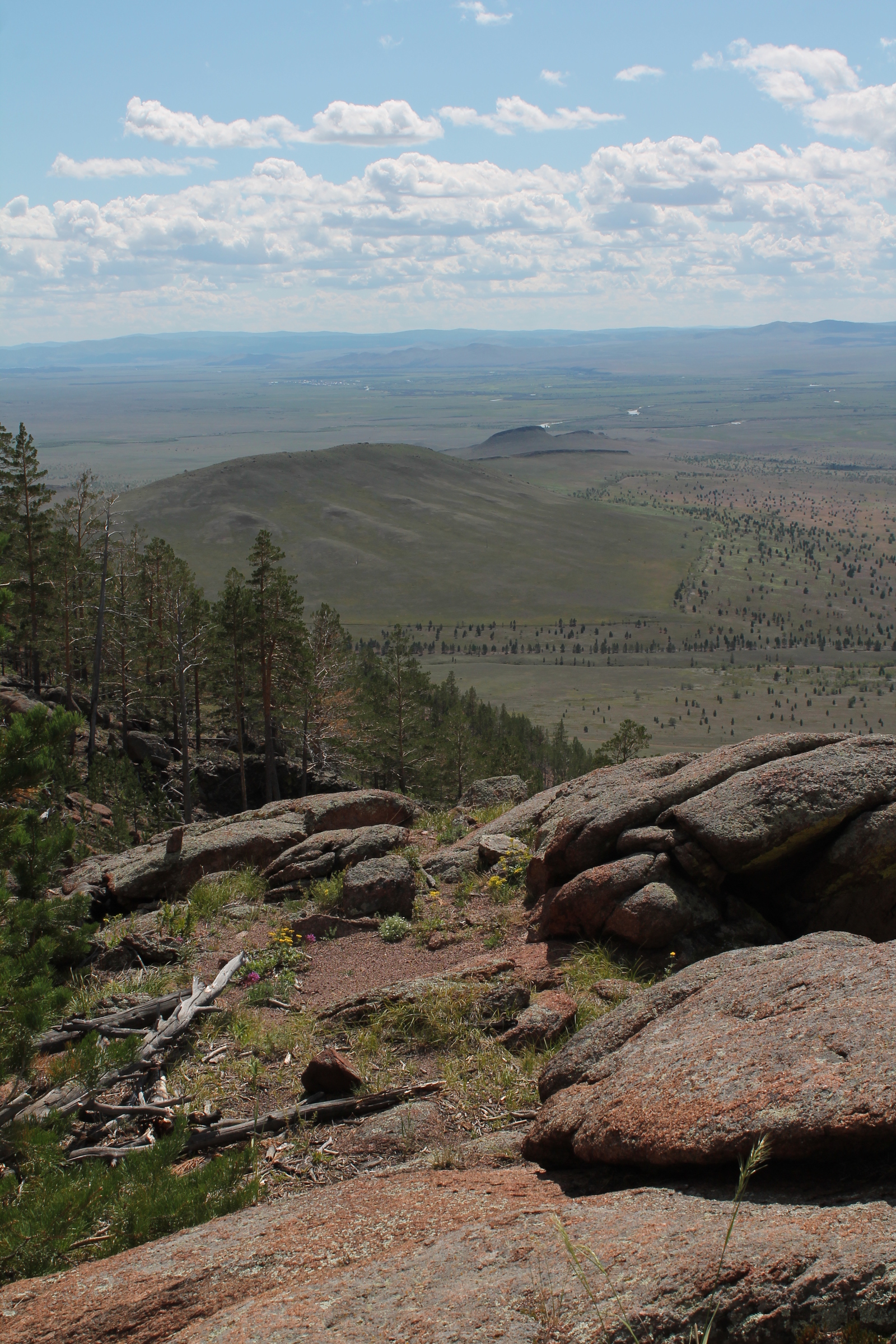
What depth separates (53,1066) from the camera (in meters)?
9.09

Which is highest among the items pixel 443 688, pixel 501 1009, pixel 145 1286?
pixel 145 1286

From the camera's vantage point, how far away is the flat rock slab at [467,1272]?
14.3 ft

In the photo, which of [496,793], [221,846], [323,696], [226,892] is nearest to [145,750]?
[323,696]

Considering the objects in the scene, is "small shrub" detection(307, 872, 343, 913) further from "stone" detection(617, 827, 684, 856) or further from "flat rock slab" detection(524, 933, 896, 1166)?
"flat rock slab" detection(524, 933, 896, 1166)

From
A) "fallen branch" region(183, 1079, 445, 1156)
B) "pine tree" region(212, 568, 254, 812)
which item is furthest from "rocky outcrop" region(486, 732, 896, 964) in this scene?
"pine tree" region(212, 568, 254, 812)

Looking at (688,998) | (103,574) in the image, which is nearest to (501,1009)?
(688,998)

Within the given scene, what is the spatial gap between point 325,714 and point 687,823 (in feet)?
114

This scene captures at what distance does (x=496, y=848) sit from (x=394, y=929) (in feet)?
9.76

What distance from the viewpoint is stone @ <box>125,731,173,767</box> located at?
45.2 meters

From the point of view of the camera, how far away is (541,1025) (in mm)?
9953

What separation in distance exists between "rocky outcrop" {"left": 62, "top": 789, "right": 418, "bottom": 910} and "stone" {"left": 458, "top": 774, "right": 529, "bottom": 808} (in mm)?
2655

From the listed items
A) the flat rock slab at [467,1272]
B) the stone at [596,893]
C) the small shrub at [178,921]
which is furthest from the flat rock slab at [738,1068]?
the small shrub at [178,921]

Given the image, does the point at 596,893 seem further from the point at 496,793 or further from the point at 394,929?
the point at 496,793

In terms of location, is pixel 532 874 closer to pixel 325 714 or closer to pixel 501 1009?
pixel 501 1009
